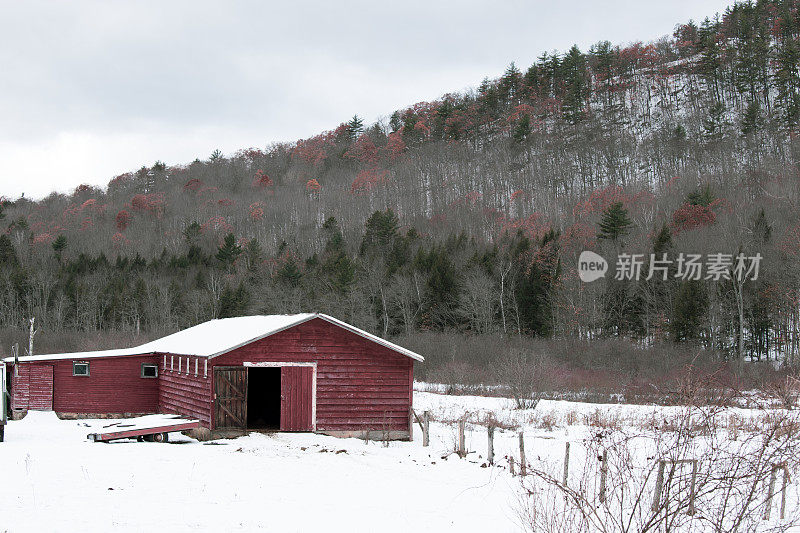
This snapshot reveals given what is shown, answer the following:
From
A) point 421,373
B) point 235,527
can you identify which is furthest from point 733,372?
point 235,527

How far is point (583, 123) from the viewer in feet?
357

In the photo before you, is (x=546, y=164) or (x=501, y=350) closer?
(x=501, y=350)

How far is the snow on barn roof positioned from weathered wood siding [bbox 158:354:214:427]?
0.40 m

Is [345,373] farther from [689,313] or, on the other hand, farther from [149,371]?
[689,313]

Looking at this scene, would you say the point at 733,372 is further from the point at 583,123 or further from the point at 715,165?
the point at 583,123

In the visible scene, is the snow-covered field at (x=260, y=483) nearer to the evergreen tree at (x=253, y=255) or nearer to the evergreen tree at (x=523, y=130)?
the evergreen tree at (x=253, y=255)

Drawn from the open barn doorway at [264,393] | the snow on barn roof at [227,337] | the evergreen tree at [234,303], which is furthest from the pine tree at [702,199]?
the open barn doorway at [264,393]

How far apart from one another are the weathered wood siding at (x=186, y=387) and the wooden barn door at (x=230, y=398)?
235mm

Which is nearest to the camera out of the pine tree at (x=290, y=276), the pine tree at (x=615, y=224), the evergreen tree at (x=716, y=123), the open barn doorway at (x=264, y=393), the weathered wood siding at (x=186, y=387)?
the weathered wood siding at (x=186, y=387)

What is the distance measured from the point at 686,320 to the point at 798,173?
111ft

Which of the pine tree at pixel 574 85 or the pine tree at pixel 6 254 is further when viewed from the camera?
the pine tree at pixel 574 85

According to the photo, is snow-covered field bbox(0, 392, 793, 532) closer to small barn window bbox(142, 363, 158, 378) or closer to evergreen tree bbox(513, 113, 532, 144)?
small barn window bbox(142, 363, 158, 378)

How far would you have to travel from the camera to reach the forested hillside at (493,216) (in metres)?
53.0

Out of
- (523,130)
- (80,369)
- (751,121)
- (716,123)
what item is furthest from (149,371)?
(716,123)
